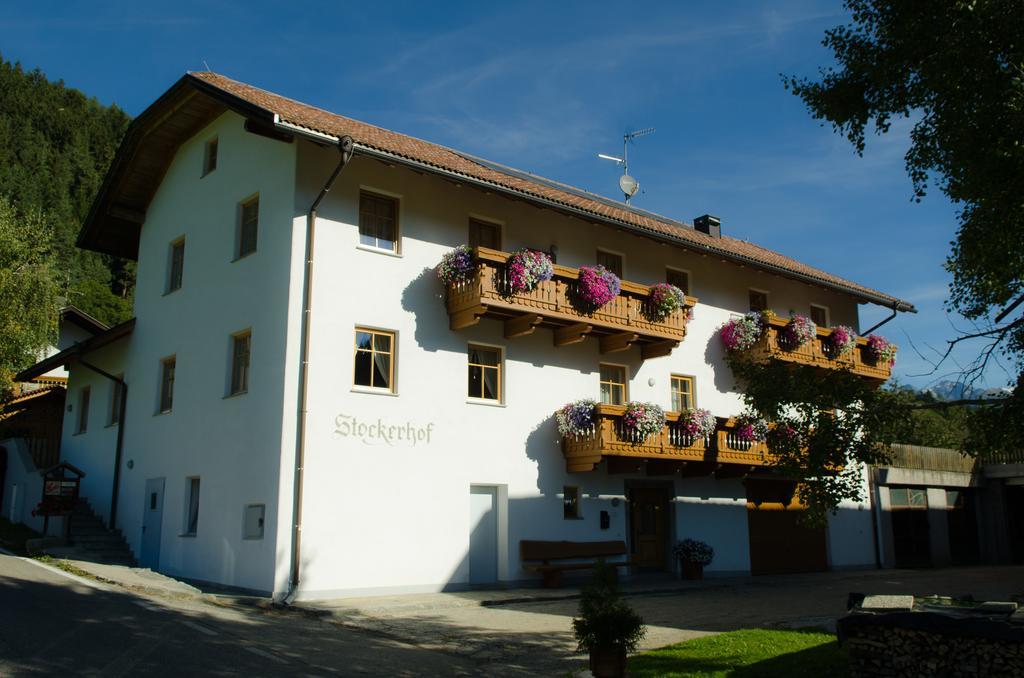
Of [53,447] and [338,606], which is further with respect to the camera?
[53,447]

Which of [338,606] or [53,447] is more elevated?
[53,447]

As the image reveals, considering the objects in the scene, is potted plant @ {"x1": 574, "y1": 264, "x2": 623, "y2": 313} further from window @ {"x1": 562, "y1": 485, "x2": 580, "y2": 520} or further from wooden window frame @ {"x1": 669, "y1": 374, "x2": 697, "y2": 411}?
wooden window frame @ {"x1": 669, "y1": 374, "x2": 697, "y2": 411}

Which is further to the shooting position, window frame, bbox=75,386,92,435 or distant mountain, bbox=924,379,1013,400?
window frame, bbox=75,386,92,435

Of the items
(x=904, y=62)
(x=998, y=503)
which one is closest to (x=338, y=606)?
(x=904, y=62)

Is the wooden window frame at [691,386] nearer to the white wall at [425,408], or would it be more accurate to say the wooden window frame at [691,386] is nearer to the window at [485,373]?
the white wall at [425,408]

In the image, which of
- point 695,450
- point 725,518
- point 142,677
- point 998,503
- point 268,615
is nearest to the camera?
point 142,677

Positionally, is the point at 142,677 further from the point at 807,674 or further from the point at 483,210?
the point at 483,210

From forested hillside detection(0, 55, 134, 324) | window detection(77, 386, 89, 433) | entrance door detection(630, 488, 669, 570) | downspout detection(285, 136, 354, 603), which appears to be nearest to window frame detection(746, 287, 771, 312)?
entrance door detection(630, 488, 669, 570)

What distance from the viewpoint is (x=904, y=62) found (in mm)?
11742

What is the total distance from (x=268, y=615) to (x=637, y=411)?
358 inches

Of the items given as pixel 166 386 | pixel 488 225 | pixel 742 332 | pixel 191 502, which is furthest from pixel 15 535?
pixel 742 332

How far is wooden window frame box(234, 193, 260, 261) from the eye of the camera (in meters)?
18.9

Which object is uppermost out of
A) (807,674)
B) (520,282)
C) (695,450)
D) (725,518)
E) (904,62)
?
(904,62)

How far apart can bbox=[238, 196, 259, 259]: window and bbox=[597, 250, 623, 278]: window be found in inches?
320
